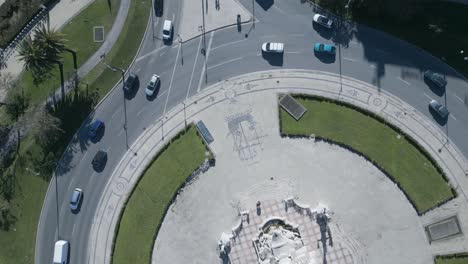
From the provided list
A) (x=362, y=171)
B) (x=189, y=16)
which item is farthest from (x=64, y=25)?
(x=362, y=171)

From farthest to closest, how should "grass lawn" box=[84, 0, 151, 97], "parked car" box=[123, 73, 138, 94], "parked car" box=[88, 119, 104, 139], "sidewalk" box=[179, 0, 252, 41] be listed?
"grass lawn" box=[84, 0, 151, 97] → "sidewalk" box=[179, 0, 252, 41] → "parked car" box=[123, 73, 138, 94] → "parked car" box=[88, 119, 104, 139]

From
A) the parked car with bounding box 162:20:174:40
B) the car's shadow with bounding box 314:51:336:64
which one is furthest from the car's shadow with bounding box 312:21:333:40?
the parked car with bounding box 162:20:174:40

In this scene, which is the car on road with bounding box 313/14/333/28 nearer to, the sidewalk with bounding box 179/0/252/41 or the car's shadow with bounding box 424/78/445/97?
the sidewalk with bounding box 179/0/252/41

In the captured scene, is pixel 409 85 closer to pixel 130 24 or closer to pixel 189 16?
pixel 189 16

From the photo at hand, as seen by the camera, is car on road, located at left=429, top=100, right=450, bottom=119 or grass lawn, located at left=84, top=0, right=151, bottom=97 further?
grass lawn, located at left=84, top=0, right=151, bottom=97

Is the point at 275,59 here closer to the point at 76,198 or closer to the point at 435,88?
the point at 435,88

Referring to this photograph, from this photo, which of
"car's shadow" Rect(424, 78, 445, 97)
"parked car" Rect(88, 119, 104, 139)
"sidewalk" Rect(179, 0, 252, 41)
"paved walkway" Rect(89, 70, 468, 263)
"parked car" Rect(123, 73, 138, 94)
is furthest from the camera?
"sidewalk" Rect(179, 0, 252, 41)
